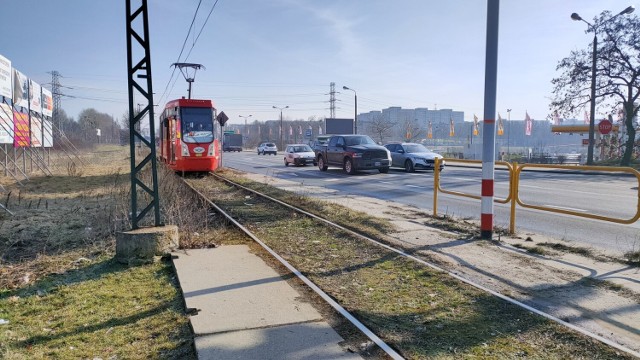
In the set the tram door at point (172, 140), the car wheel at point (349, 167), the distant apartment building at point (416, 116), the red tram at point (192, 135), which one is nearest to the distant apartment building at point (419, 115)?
the distant apartment building at point (416, 116)

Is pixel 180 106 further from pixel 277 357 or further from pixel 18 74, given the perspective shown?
pixel 277 357

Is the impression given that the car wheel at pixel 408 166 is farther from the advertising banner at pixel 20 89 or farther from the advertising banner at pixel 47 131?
the advertising banner at pixel 47 131

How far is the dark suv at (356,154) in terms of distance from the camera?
75.1 ft

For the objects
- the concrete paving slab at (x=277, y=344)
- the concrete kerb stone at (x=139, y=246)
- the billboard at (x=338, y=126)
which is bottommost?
the concrete paving slab at (x=277, y=344)

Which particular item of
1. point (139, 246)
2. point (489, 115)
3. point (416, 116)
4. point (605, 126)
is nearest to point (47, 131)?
point (139, 246)

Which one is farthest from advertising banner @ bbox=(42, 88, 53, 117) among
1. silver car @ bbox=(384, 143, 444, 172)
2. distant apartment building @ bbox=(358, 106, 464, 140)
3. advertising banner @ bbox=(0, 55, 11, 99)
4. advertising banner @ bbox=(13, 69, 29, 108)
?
distant apartment building @ bbox=(358, 106, 464, 140)

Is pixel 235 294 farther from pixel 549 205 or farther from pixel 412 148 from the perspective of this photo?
pixel 412 148

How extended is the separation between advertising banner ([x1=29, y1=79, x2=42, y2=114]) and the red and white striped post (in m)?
24.3

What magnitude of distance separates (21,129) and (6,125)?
2901mm

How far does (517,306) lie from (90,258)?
18.7 ft

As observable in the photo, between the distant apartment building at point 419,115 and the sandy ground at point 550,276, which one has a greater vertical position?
the distant apartment building at point 419,115

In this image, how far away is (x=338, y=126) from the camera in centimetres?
4881

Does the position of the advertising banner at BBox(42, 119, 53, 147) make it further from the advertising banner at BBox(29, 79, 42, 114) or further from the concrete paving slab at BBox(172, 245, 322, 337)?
the concrete paving slab at BBox(172, 245, 322, 337)

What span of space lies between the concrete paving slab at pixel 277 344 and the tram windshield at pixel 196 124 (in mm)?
17376
